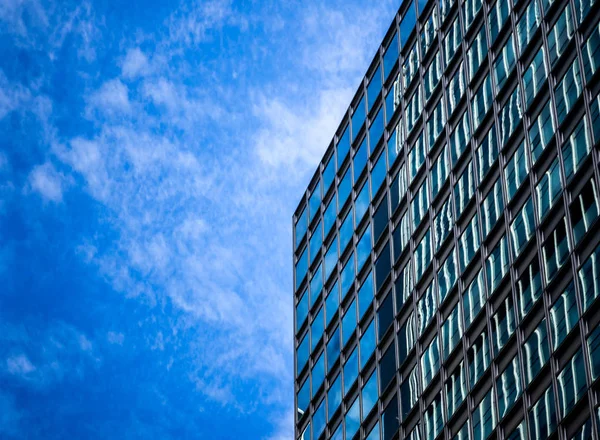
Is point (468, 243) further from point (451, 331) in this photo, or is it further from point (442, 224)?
point (451, 331)

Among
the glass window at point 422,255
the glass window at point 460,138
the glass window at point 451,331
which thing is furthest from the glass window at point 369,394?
the glass window at point 460,138

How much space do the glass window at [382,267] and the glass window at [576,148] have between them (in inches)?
711

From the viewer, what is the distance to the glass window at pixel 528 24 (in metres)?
62.2

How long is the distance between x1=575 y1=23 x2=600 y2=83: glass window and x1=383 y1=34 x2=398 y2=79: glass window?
925 inches

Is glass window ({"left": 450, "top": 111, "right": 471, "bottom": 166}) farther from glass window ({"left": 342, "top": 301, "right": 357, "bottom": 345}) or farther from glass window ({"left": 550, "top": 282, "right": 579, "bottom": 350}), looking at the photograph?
glass window ({"left": 550, "top": 282, "right": 579, "bottom": 350})

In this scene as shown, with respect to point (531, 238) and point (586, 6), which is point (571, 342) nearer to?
point (531, 238)

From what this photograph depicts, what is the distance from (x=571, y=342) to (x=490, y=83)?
1819cm

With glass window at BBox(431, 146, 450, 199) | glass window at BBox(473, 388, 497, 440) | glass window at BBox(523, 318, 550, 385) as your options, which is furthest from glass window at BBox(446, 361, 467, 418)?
glass window at BBox(431, 146, 450, 199)

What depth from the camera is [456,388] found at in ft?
198

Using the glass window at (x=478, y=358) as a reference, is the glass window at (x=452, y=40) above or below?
above

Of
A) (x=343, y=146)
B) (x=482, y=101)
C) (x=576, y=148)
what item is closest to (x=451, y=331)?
(x=482, y=101)

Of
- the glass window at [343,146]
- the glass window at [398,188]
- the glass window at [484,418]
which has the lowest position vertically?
the glass window at [484,418]

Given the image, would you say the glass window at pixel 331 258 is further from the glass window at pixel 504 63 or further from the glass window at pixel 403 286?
the glass window at pixel 504 63

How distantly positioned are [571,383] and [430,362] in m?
14.0
